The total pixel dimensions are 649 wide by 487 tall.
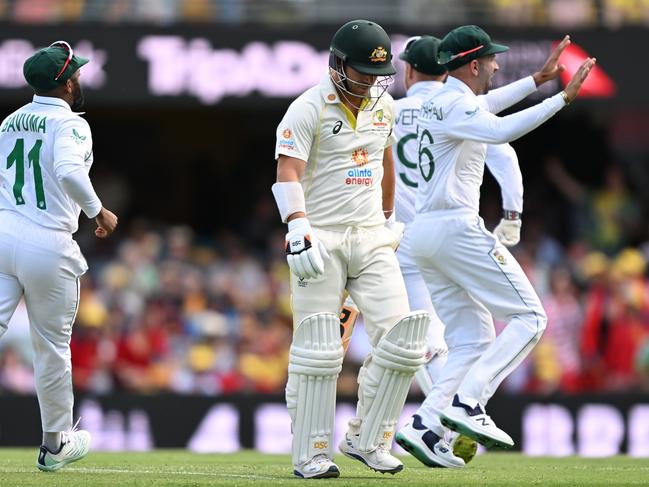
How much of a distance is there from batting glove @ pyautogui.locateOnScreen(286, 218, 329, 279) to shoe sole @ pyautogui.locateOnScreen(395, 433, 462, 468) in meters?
1.50

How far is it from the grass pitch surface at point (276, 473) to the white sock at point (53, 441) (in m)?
0.13

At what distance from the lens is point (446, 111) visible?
24.2 feet

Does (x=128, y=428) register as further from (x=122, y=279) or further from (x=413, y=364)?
(x=413, y=364)

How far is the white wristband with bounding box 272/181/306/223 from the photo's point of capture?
21.1ft

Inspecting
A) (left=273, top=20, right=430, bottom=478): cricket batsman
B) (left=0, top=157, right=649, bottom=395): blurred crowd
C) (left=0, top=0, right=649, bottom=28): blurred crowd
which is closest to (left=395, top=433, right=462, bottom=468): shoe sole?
(left=273, top=20, right=430, bottom=478): cricket batsman

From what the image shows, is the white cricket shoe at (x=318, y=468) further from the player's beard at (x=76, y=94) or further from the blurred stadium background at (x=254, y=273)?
the blurred stadium background at (x=254, y=273)

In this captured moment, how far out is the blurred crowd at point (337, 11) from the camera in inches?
549

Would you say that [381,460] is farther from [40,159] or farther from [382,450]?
[40,159]

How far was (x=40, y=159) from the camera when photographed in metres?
6.83

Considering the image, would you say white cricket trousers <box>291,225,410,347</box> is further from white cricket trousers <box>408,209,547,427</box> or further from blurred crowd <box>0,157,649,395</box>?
blurred crowd <box>0,157,649,395</box>

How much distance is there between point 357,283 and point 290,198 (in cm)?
57

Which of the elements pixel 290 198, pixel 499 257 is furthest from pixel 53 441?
pixel 499 257

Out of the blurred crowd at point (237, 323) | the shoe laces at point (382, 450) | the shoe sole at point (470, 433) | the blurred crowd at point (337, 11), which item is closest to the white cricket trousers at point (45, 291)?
the shoe laces at point (382, 450)

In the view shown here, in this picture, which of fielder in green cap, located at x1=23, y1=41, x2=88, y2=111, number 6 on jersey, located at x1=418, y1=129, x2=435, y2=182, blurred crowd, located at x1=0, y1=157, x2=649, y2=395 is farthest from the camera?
blurred crowd, located at x1=0, y1=157, x2=649, y2=395
